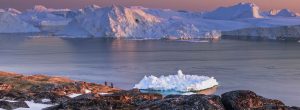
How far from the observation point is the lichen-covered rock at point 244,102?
892 cm

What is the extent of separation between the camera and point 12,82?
21.2 metres

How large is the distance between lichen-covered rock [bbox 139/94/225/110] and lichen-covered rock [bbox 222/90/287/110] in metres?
0.14

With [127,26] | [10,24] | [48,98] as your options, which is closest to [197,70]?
[48,98]

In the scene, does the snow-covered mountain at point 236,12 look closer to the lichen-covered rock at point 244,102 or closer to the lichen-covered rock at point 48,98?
the lichen-covered rock at point 48,98

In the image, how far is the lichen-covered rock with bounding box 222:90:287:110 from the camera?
8.92m

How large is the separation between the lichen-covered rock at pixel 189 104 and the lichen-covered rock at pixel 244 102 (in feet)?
0.45

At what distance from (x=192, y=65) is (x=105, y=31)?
2896 inches

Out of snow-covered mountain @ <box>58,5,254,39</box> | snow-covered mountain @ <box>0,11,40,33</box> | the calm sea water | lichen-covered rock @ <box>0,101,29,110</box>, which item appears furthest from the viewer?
snow-covered mountain @ <box>0,11,40,33</box>

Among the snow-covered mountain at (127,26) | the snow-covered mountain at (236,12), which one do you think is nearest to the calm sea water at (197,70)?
the snow-covered mountain at (127,26)

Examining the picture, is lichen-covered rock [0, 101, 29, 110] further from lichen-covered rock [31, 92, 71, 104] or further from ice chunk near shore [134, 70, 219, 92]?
ice chunk near shore [134, 70, 219, 92]

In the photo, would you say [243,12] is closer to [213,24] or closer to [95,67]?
[213,24]

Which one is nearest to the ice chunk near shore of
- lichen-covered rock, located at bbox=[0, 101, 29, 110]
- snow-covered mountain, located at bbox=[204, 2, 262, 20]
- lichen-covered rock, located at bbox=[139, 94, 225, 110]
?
lichen-covered rock, located at bbox=[0, 101, 29, 110]

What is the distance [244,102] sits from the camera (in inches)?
356

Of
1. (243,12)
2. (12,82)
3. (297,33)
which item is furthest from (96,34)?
(12,82)
